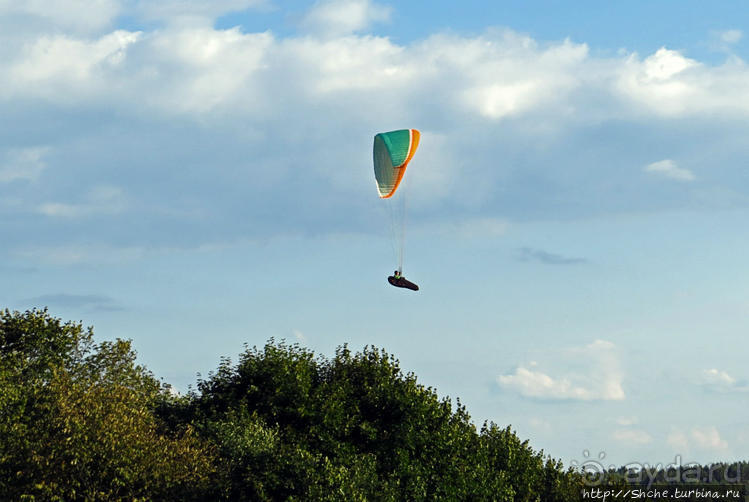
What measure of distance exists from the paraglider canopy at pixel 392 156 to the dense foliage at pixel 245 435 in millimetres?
11865

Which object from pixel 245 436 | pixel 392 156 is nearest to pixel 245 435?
pixel 245 436

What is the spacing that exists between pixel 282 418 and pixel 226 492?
8090 mm

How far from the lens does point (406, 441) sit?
1965 inches

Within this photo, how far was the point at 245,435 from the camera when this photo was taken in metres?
48.2

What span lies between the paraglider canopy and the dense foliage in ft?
38.9

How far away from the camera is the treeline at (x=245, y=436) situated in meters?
42.9

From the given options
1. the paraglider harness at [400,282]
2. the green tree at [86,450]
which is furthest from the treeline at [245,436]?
the paraglider harness at [400,282]

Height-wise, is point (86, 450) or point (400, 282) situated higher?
point (400, 282)

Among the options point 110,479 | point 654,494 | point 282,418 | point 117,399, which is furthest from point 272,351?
point 654,494

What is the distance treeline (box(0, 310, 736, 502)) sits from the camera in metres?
42.9

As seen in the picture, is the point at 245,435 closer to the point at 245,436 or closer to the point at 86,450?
the point at 245,436

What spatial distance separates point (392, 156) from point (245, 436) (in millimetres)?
16833

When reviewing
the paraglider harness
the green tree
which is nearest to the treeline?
the green tree

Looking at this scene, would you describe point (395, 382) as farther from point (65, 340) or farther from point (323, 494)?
point (65, 340)
